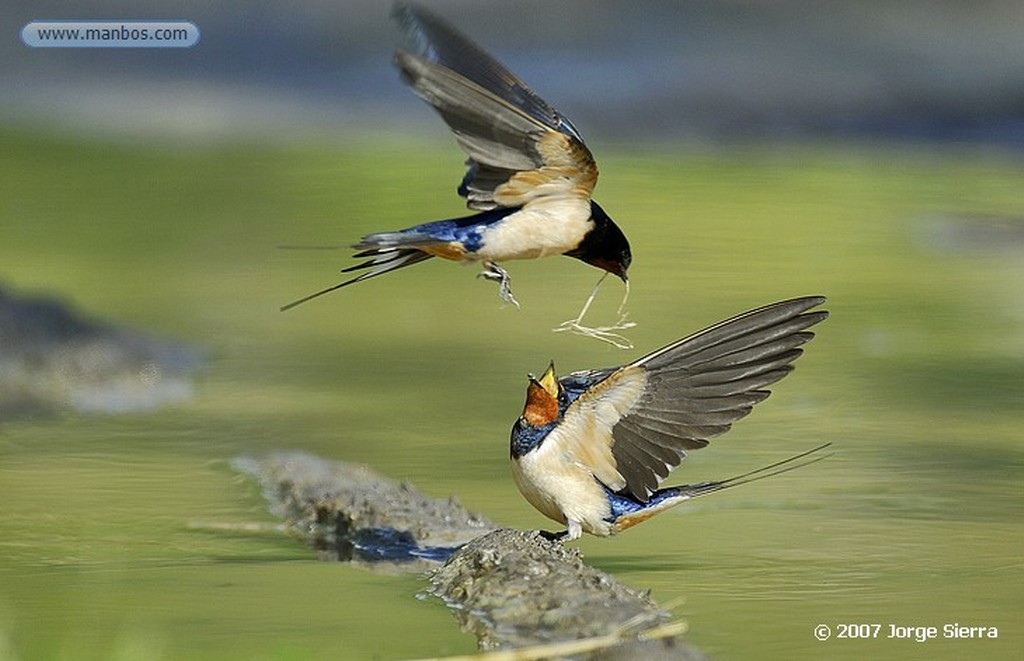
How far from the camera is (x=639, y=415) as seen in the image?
9.66 feet

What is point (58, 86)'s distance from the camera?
4.27 metres

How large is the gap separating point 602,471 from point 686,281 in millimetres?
1216

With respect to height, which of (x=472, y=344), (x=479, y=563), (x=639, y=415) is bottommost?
(x=479, y=563)

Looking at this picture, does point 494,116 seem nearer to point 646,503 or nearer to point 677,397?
point 677,397

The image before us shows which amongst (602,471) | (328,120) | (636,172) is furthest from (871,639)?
(328,120)

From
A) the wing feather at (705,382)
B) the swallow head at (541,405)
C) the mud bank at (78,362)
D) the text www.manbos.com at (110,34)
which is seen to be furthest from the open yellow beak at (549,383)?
the mud bank at (78,362)

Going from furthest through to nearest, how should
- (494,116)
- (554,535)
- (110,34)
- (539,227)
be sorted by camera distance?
(110,34) < (554,535) < (539,227) < (494,116)

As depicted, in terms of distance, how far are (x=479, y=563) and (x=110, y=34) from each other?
4.62 feet

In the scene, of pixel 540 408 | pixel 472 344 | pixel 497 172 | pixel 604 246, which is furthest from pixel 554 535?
pixel 472 344

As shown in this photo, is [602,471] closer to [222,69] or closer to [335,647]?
[335,647]

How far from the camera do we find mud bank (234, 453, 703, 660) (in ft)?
9.04

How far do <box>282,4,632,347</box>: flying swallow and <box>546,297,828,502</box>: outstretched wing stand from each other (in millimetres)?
162

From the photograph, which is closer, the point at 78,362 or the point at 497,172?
the point at 497,172

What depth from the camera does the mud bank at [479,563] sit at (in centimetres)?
275
